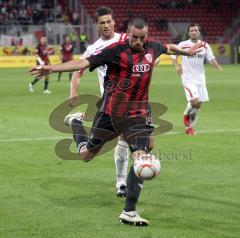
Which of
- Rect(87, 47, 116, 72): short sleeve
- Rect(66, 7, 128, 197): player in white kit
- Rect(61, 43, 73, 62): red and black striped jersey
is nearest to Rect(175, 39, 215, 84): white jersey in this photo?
Rect(66, 7, 128, 197): player in white kit

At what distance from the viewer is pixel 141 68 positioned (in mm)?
7891

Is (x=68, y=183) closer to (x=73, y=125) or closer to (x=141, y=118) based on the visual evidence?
(x=73, y=125)

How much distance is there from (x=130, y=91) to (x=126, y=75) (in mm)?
181

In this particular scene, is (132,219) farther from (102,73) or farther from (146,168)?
(102,73)

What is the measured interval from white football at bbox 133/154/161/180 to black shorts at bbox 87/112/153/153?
1.04ft

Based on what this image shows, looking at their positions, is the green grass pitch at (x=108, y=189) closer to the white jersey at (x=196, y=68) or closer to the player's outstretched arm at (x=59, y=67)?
the white jersey at (x=196, y=68)

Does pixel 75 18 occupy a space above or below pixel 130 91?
below

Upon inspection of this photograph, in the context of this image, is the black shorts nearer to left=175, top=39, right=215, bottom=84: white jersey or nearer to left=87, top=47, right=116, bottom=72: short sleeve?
left=87, top=47, right=116, bottom=72: short sleeve

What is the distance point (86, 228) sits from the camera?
7523 mm

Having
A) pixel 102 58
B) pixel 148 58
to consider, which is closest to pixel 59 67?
pixel 102 58

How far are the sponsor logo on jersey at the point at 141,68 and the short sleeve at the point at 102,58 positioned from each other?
0.24 metres

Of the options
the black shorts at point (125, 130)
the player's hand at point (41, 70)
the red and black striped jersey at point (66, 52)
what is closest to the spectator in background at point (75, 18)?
the red and black striped jersey at point (66, 52)

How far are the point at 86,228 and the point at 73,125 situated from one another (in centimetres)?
256

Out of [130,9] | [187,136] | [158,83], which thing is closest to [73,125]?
[187,136]
